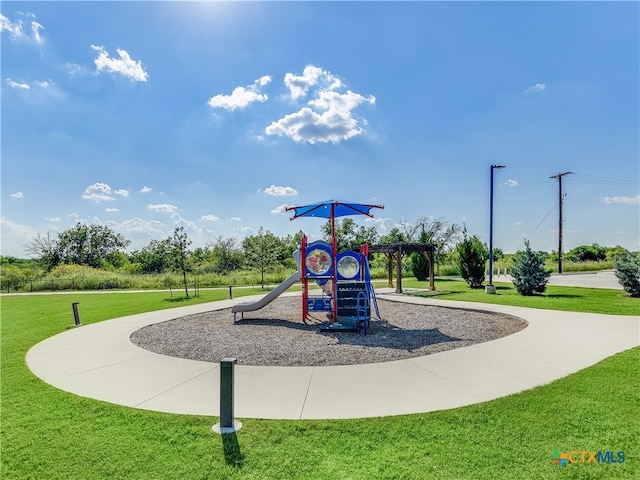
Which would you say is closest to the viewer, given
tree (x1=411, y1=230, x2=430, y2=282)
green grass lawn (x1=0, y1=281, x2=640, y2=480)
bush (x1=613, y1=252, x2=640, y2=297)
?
green grass lawn (x1=0, y1=281, x2=640, y2=480)

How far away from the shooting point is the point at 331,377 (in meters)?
4.86

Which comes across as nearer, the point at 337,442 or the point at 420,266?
the point at 337,442

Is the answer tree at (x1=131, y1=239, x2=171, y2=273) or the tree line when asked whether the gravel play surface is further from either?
tree at (x1=131, y1=239, x2=171, y2=273)

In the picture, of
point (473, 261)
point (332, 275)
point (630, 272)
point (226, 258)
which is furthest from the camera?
point (226, 258)

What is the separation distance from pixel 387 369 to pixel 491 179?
1532 centimetres

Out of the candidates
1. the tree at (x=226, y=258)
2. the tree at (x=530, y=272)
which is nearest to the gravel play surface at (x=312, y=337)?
the tree at (x=530, y=272)

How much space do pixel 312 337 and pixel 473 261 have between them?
14555mm

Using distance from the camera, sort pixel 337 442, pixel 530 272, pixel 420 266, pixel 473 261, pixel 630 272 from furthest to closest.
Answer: pixel 420 266 < pixel 473 261 < pixel 530 272 < pixel 630 272 < pixel 337 442

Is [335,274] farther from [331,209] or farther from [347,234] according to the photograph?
[347,234]

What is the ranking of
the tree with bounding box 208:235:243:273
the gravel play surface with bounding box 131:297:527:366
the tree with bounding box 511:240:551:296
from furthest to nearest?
the tree with bounding box 208:235:243:273 < the tree with bounding box 511:240:551:296 < the gravel play surface with bounding box 131:297:527:366

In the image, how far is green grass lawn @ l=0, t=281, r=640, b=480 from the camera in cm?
276

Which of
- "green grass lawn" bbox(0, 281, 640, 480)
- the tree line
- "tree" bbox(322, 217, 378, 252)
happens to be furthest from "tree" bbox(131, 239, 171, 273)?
"green grass lawn" bbox(0, 281, 640, 480)

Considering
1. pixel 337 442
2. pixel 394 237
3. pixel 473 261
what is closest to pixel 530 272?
pixel 473 261

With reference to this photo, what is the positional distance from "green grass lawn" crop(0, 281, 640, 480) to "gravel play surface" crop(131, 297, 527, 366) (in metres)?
2.31
